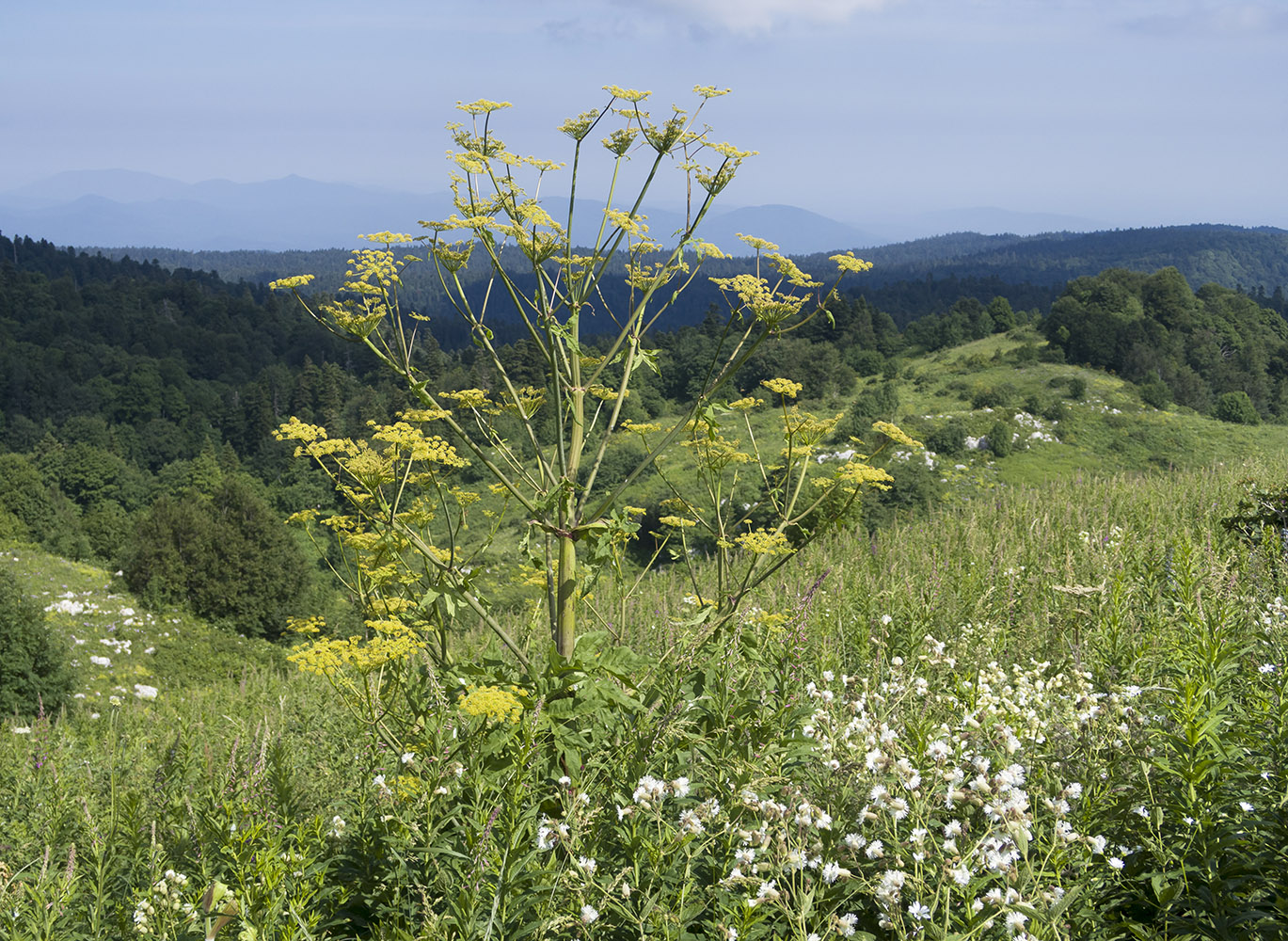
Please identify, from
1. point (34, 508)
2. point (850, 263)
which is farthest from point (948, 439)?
point (34, 508)

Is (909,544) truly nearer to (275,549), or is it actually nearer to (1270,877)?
(1270,877)

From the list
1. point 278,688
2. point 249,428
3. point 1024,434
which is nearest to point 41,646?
point 278,688

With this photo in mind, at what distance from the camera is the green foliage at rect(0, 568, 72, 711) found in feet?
61.6

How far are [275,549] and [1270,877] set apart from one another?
47257mm

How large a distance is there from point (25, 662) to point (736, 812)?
74.5ft

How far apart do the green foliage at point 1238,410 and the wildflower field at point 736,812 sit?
5348cm

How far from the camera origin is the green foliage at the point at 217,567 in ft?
133

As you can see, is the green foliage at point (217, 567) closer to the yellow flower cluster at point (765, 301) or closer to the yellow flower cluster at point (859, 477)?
the yellow flower cluster at point (859, 477)

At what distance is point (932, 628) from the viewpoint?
6.28 m

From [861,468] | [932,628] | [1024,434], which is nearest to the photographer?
[861,468]

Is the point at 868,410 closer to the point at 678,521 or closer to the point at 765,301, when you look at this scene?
the point at 678,521

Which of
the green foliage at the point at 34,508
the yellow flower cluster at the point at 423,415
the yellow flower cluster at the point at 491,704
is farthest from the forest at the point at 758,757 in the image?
the green foliage at the point at 34,508

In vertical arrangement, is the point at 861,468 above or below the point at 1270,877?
above

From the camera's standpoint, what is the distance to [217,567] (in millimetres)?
41000
